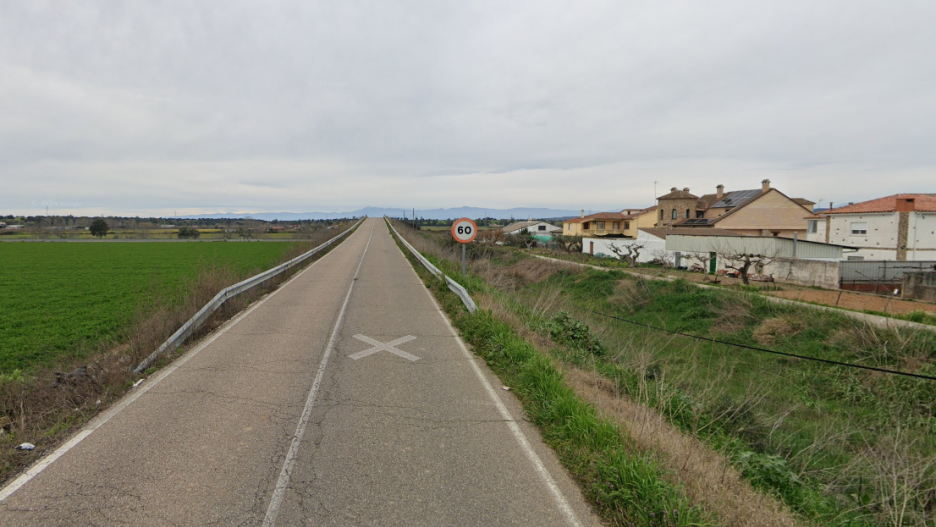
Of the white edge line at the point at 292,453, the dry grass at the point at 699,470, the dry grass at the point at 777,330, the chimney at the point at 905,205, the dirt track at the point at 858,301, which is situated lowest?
the dry grass at the point at 777,330

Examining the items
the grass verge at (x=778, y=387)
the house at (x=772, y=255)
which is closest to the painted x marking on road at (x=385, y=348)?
the grass verge at (x=778, y=387)

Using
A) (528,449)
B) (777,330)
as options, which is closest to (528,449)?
(528,449)

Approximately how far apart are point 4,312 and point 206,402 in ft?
46.6

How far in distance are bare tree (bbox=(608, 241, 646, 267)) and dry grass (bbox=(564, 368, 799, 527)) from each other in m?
34.0

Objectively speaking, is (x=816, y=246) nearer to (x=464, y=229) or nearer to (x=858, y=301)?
(x=858, y=301)

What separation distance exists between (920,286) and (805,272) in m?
5.33

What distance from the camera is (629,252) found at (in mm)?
40031

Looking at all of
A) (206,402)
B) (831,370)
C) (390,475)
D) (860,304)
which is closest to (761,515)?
(390,475)

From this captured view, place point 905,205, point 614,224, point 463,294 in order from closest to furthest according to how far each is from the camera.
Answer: point 463,294, point 905,205, point 614,224

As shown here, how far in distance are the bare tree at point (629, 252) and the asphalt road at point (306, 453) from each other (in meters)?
33.5

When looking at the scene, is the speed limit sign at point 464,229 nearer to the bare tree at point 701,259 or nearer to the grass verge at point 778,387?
the grass verge at point 778,387

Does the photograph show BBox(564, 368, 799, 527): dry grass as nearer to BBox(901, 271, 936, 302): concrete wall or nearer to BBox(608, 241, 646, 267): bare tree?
BBox(901, 271, 936, 302): concrete wall

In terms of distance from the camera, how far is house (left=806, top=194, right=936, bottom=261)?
1259 inches

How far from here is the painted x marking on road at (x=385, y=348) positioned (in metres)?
8.02
